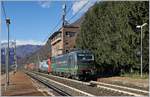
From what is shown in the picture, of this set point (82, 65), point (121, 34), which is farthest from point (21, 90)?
point (121, 34)

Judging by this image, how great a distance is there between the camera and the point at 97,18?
58.7 m

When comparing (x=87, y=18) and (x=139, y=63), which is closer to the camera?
(x=139, y=63)

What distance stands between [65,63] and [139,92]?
2466 centimetres

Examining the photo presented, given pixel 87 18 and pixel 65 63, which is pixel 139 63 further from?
pixel 87 18

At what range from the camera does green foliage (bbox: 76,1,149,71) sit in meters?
45.2

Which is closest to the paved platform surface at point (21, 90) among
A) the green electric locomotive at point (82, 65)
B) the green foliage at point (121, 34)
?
the green electric locomotive at point (82, 65)

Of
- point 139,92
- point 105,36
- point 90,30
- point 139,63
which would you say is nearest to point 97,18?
point 90,30

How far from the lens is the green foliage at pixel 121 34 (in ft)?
148

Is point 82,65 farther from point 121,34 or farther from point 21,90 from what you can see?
point 21,90

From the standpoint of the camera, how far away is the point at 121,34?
46.9 metres

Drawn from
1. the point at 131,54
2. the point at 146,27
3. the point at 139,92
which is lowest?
the point at 139,92

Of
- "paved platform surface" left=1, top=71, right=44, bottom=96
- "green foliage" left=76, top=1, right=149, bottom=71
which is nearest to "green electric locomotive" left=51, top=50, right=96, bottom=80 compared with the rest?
"green foliage" left=76, top=1, right=149, bottom=71

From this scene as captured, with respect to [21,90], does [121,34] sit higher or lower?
higher

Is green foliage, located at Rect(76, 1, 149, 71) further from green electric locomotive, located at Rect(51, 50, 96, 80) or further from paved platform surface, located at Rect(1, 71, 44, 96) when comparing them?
paved platform surface, located at Rect(1, 71, 44, 96)
